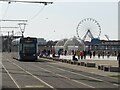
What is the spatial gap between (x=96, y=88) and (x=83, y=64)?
2844cm

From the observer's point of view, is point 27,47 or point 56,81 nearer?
point 56,81

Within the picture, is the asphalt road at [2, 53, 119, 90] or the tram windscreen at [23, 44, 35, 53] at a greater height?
the tram windscreen at [23, 44, 35, 53]

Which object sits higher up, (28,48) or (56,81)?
(28,48)

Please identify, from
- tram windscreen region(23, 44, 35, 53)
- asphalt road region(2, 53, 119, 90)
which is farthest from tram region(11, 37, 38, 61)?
asphalt road region(2, 53, 119, 90)

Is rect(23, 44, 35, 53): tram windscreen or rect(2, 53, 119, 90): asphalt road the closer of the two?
rect(2, 53, 119, 90): asphalt road

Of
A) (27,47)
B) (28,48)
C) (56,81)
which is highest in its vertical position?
(27,47)

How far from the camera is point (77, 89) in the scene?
20078 mm

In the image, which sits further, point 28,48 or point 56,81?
point 28,48

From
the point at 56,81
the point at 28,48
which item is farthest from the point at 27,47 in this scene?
the point at 56,81

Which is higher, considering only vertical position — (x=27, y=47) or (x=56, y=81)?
(x=27, y=47)

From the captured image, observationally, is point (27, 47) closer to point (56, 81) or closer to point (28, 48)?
point (28, 48)

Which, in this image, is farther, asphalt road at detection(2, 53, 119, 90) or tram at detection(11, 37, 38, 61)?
tram at detection(11, 37, 38, 61)

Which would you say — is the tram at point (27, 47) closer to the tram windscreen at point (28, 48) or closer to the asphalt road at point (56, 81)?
the tram windscreen at point (28, 48)

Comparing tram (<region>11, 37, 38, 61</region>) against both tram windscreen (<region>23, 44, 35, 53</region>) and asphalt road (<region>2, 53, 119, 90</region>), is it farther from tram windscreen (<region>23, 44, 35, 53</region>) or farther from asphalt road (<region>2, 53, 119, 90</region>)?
asphalt road (<region>2, 53, 119, 90</region>)
